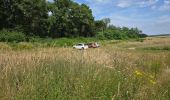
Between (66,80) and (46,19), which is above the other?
(46,19)

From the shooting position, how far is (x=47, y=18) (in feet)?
273

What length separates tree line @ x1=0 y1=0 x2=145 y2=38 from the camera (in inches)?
3088

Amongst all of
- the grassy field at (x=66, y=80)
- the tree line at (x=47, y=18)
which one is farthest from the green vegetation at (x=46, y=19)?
the grassy field at (x=66, y=80)

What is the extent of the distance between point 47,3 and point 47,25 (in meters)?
7.07

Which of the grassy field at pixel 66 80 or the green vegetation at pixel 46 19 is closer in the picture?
the grassy field at pixel 66 80

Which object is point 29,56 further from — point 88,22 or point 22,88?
point 88,22

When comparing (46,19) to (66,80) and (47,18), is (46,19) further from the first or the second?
(66,80)

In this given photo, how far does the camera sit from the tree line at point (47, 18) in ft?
257

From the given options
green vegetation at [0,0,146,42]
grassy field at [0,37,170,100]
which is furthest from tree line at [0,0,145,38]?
grassy field at [0,37,170,100]

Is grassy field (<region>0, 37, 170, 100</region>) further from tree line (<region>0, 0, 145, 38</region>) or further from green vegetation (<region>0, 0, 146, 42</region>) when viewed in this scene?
tree line (<region>0, 0, 145, 38</region>)

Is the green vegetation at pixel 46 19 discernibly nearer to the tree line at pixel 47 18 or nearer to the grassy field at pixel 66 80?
the tree line at pixel 47 18

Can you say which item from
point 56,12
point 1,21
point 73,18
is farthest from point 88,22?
point 1,21

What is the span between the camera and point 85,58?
6918 millimetres

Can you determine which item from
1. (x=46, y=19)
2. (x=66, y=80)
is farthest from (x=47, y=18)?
(x=66, y=80)
